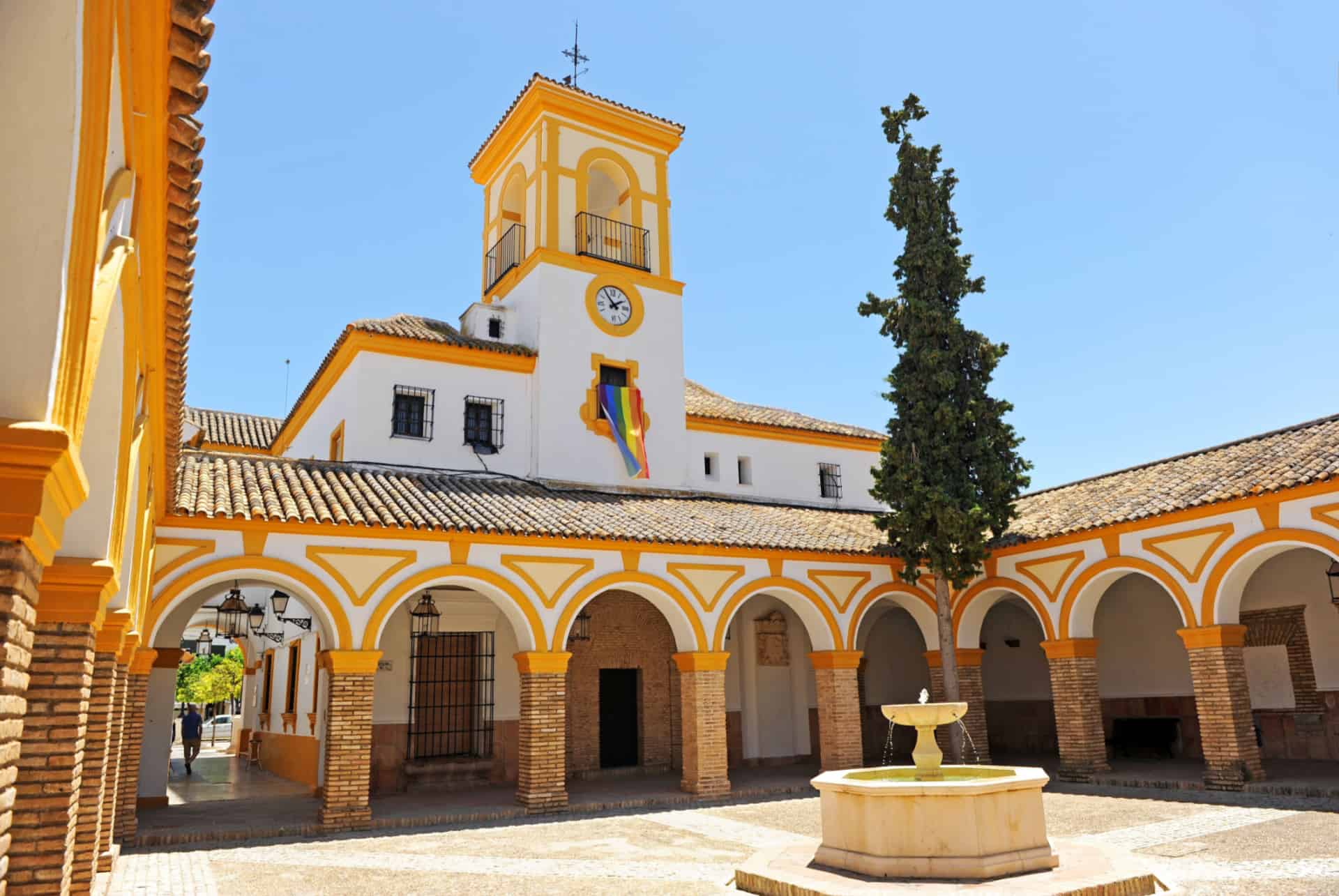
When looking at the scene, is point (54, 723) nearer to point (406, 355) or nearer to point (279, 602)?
point (406, 355)

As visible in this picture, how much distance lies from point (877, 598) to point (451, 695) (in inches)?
284

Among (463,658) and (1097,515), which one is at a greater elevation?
(1097,515)

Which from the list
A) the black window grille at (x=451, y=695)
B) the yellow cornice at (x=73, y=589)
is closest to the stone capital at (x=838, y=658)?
the black window grille at (x=451, y=695)

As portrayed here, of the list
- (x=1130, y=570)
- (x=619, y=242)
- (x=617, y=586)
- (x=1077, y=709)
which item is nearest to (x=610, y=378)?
(x=619, y=242)

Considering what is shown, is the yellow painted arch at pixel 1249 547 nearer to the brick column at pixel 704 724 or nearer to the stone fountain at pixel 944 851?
the stone fountain at pixel 944 851

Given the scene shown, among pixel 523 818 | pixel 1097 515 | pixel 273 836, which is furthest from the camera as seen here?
pixel 1097 515

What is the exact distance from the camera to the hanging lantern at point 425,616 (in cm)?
1494

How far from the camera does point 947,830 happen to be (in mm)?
7324

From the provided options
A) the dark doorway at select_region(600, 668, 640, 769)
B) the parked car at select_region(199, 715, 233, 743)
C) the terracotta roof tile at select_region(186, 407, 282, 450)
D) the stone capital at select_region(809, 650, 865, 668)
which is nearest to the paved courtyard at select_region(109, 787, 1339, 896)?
the stone capital at select_region(809, 650, 865, 668)

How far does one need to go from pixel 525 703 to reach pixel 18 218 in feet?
36.5

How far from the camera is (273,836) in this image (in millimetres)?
11148

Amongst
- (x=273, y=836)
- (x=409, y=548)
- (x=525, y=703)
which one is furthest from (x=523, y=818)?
(x=409, y=548)

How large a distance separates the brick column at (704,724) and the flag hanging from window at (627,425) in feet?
16.5

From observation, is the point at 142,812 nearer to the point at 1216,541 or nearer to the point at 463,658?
the point at 463,658
